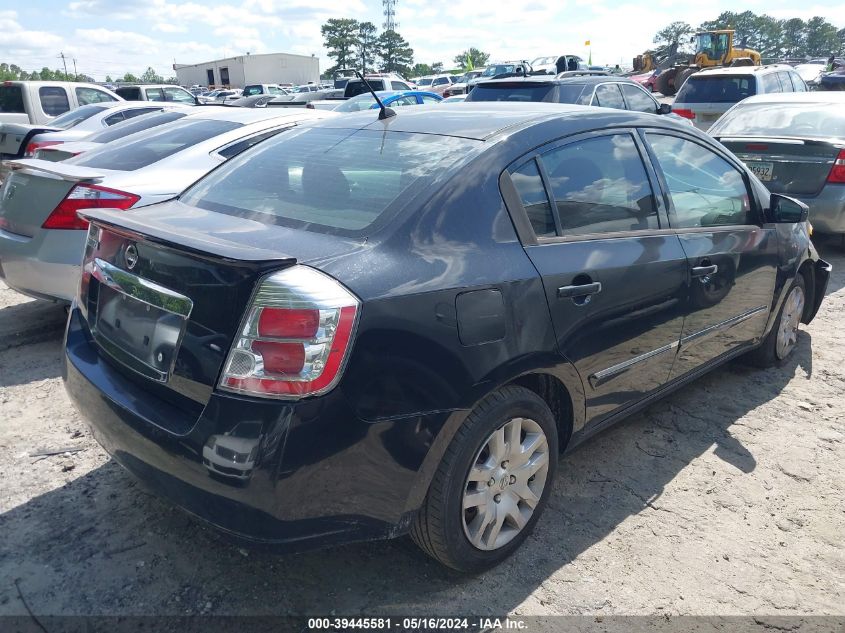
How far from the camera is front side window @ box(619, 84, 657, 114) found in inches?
395

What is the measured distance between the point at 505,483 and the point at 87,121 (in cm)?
914

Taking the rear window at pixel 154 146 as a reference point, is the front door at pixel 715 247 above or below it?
below

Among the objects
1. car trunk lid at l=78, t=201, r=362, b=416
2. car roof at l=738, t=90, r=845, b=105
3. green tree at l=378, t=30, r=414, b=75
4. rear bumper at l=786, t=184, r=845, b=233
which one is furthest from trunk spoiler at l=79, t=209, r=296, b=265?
green tree at l=378, t=30, r=414, b=75

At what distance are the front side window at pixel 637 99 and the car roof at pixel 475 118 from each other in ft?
23.2

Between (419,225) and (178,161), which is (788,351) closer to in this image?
(419,225)

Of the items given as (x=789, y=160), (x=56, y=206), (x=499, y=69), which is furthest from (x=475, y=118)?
(x=499, y=69)

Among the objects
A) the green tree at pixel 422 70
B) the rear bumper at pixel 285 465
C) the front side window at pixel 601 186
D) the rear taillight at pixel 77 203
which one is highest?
the green tree at pixel 422 70

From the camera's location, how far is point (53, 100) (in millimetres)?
13625

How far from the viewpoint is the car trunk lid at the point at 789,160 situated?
22.1ft

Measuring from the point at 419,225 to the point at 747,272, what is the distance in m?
2.28

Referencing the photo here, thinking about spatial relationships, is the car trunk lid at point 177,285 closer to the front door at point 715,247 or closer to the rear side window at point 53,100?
the front door at point 715,247

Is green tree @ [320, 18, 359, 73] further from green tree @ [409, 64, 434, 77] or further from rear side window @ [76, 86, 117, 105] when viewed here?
rear side window @ [76, 86, 117, 105]

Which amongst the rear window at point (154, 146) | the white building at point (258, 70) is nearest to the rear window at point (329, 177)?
the rear window at point (154, 146)

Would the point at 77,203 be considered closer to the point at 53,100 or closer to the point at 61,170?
the point at 61,170
